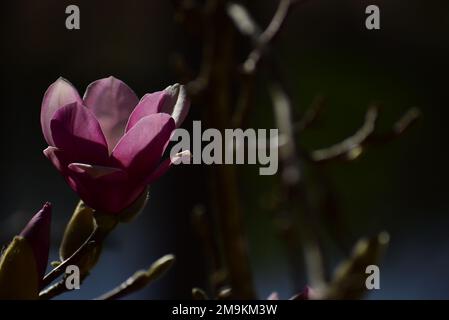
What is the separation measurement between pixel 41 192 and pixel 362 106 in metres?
0.89

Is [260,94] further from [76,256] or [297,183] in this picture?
[76,256]

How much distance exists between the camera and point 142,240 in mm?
1896

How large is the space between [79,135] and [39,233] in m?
0.07

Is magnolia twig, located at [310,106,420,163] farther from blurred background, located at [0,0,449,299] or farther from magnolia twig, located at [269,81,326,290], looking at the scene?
blurred background, located at [0,0,449,299]

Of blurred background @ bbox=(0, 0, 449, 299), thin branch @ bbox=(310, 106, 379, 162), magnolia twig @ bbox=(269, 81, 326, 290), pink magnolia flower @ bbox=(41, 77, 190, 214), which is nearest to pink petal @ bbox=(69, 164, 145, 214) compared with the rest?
pink magnolia flower @ bbox=(41, 77, 190, 214)

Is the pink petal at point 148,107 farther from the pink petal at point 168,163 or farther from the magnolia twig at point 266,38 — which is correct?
the magnolia twig at point 266,38

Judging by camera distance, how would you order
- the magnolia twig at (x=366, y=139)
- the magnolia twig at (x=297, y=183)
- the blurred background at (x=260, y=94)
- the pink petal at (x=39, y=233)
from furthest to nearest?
1. the blurred background at (x=260, y=94)
2. the magnolia twig at (x=366, y=139)
3. the magnolia twig at (x=297, y=183)
4. the pink petal at (x=39, y=233)

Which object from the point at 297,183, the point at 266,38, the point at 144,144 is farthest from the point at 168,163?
the point at 266,38

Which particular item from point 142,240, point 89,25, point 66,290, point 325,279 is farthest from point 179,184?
point 66,290

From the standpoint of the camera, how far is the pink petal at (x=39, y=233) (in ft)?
1.54

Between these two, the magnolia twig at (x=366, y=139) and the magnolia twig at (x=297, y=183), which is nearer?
the magnolia twig at (x=297, y=183)

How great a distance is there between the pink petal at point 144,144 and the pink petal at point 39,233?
6 cm

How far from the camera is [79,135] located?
1.61ft

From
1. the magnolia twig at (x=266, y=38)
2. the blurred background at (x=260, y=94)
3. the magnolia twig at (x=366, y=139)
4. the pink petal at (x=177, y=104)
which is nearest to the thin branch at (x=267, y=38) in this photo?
the magnolia twig at (x=266, y=38)
